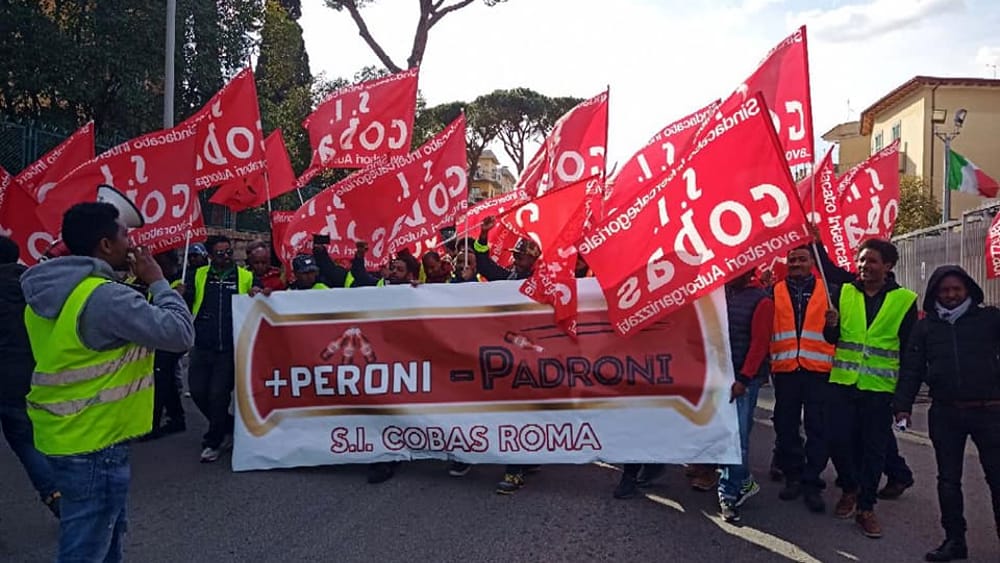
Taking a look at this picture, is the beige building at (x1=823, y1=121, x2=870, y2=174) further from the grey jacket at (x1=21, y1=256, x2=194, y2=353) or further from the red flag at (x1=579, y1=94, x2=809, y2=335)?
the grey jacket at (x1=21, y1=256, x2=194, y2=353)

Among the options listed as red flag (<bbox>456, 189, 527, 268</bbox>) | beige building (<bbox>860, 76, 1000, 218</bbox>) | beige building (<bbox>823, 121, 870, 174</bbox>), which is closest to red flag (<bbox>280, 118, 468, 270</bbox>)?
red flag (<bbox>456, 189, 527, 268</bbox>)

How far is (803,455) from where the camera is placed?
6.23 m

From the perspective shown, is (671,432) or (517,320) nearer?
(671,432)

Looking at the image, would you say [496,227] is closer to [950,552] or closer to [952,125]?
[950,552]

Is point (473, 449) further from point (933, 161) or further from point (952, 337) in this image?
point (933, 161)

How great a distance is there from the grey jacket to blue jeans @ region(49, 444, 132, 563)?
0.45m

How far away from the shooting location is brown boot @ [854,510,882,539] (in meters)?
5.34

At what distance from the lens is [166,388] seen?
8031 mm

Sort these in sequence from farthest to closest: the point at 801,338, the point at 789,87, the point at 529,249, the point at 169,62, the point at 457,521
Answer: the point at 169,62
the point at 529,249
the point at 789,87
the point at 801,338
the point at 457,521

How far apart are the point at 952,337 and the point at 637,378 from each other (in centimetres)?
199

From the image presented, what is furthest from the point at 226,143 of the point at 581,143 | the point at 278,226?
the point at 581,143

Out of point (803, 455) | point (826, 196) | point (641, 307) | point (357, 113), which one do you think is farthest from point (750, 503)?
point (357, 113)

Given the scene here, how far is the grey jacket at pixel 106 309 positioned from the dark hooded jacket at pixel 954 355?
4070 mm

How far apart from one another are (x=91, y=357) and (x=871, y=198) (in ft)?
30.1
